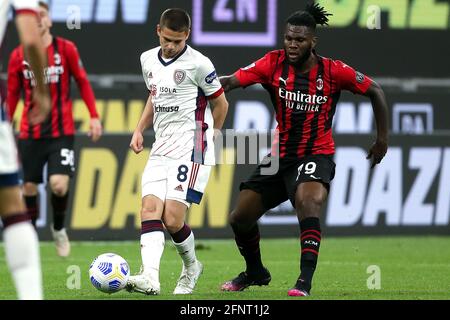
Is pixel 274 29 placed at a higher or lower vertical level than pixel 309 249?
higher

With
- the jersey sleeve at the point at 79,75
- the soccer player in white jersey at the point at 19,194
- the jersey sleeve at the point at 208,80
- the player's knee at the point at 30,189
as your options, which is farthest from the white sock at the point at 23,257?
the player's knee at the point at 30,189

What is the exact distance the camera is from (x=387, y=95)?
15.5 metres

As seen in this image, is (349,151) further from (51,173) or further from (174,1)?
(51,173)

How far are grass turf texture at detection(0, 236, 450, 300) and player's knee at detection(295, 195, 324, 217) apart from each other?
23.5 inches

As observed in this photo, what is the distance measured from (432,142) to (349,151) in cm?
117

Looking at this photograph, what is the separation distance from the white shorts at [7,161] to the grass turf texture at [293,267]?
2.30 m

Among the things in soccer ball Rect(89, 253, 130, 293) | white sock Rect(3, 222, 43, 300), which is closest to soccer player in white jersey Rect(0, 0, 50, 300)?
white sock Rect(3, 222, 43, 300)

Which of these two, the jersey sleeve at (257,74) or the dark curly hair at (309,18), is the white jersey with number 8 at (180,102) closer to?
the jersey sleeve at (257,74)

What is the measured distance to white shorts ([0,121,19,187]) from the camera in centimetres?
561

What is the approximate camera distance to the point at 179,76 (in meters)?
8.29

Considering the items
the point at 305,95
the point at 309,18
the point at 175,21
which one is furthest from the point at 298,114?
the point at 175,21

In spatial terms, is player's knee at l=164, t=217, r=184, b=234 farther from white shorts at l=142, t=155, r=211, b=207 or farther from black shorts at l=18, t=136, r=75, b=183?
black shorts at l=18, t=136, r=75, b=183

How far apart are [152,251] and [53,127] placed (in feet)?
13.3
